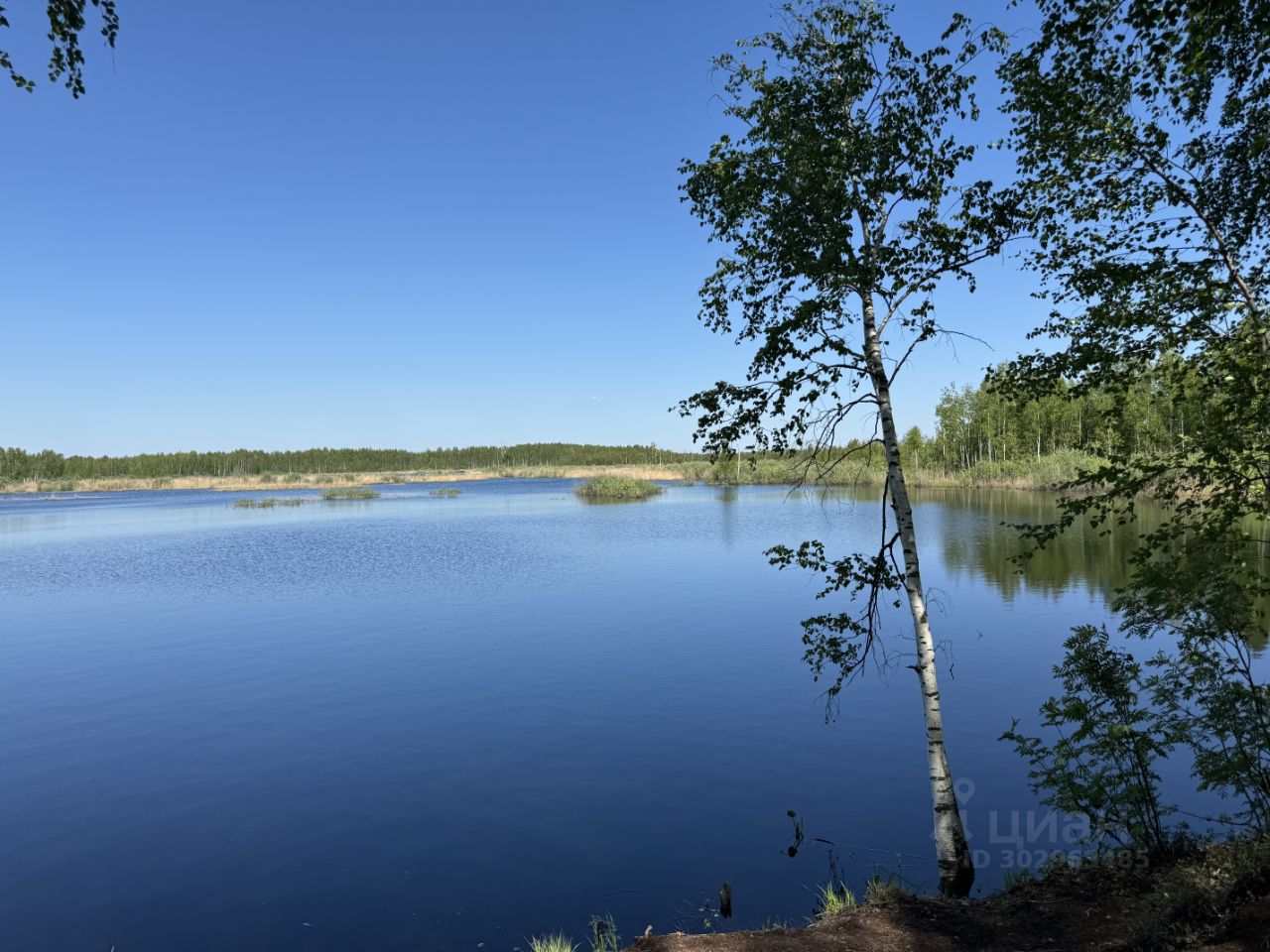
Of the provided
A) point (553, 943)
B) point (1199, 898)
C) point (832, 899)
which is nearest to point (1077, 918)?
point (1199, 898)

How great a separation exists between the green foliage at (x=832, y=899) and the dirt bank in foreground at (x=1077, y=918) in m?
0.22

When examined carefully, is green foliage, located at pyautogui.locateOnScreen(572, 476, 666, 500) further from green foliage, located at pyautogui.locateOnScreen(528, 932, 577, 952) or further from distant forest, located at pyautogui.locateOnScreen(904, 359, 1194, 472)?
green foliage, located at pyautogui.locateOnScreen(528, 932, 577, 952)

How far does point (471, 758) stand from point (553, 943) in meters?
5.94

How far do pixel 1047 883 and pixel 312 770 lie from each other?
37.8 feet

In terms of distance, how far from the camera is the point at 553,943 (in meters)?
7.73

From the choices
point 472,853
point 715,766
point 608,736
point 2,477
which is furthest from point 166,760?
point 2,477

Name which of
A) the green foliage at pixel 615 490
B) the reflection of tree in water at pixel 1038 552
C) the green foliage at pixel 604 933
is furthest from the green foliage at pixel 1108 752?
the green foliage at pixel 615 490

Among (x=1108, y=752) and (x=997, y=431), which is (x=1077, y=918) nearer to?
(x=1108, y=752)

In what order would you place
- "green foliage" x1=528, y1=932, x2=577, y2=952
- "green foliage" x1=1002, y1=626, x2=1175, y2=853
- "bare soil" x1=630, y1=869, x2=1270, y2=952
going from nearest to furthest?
"bare soil" x1=630, y1=869, x2=1270, y2=952 → "green foliage" x1=528, y1=932, x2=577, y2=952 → "green foliage" x1=1002, y1=626, x2=1175, y2=853

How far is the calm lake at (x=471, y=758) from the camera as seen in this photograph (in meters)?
9.11

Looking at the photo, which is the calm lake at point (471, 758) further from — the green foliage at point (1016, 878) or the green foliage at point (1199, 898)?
the green foliage at point (1199, 898)

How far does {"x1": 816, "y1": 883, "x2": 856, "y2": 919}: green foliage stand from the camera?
832 centimetres

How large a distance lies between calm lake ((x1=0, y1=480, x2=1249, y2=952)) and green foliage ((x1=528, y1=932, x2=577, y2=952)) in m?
0.22

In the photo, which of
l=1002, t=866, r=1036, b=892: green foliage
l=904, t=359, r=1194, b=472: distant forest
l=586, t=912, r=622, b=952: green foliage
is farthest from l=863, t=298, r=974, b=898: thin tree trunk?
l=904, t=359, r=1194, b=472: distant forest
